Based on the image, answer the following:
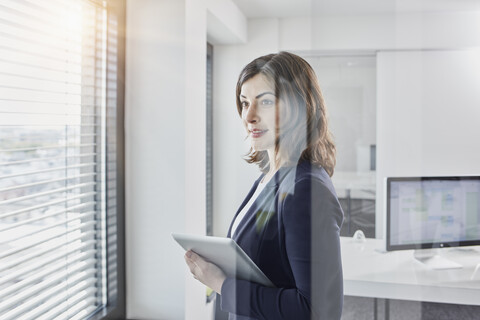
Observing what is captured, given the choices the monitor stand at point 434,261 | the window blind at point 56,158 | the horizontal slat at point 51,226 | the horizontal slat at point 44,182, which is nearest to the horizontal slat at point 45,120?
the window blind at point 56,158

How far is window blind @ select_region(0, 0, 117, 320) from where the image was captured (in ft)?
3.32

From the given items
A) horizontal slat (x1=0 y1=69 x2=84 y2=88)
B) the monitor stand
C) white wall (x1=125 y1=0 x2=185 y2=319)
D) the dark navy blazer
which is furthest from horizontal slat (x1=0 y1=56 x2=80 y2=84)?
the monitor stand

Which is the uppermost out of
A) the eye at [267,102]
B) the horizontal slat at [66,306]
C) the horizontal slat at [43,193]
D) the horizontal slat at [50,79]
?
the horizontal slat at [50,79]

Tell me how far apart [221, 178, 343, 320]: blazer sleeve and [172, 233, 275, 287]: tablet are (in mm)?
15

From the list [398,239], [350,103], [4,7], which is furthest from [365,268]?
[4,7]

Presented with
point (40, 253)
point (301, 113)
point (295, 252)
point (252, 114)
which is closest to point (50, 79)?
point (40, 253)

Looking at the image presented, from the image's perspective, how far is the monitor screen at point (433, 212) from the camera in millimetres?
868

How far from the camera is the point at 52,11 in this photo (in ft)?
3.73

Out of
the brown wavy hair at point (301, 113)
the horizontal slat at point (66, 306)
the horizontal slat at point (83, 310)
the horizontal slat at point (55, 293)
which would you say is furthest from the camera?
the horizontal slat at point (83, 310)

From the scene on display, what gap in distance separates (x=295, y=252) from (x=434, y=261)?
0.33m

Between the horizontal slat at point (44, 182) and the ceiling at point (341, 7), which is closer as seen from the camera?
the ceiling at point (341, 7)

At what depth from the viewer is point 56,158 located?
1166mm

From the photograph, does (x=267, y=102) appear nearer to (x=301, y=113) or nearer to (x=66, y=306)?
(x=301, y=113)

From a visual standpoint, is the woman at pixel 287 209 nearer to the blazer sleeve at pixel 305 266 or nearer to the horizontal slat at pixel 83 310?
the blazer sleeve at pixel 305 266
